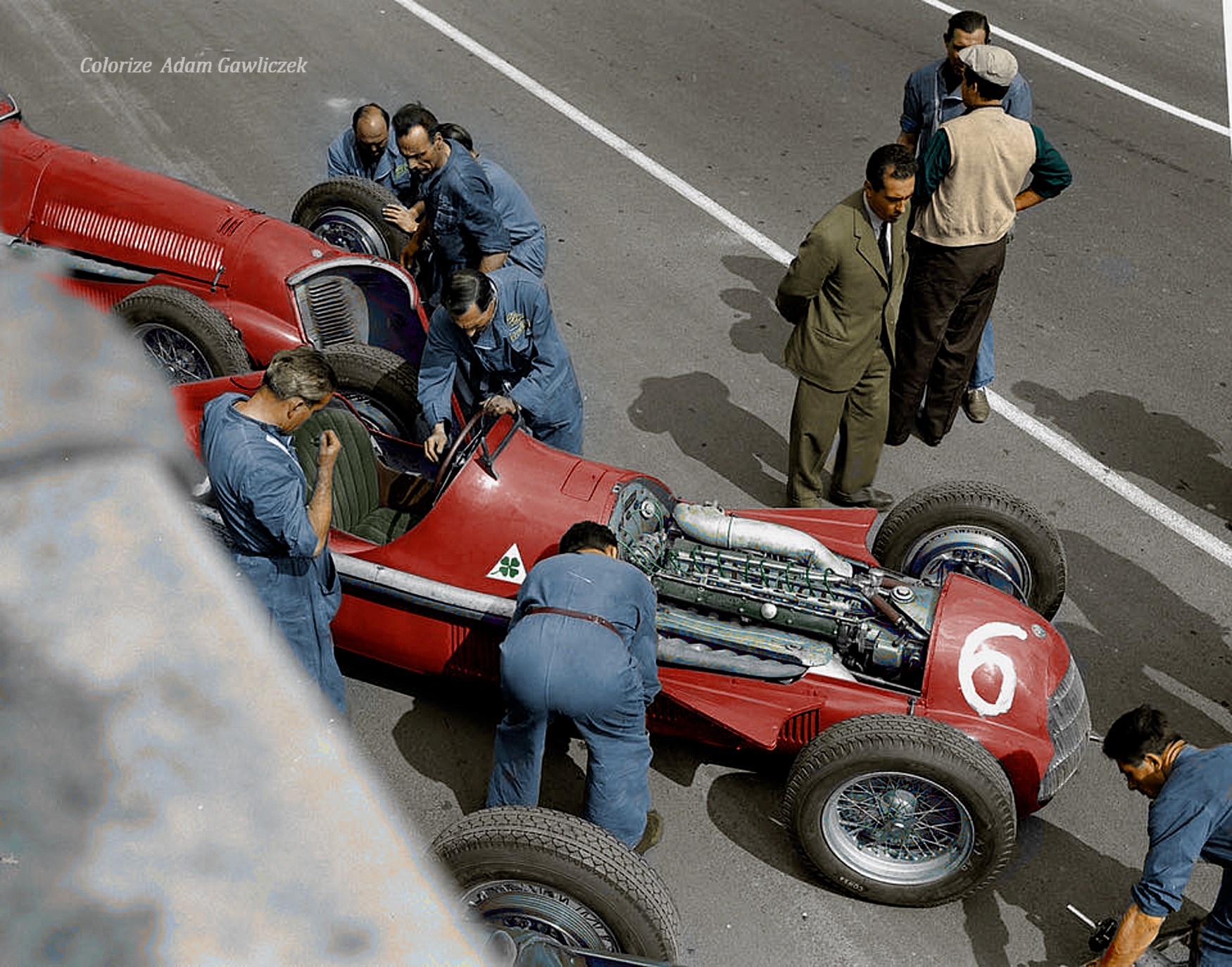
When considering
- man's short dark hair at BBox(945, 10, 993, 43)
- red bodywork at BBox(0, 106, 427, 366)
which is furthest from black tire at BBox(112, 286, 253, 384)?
man's short dark hair at BBox(945, 10, 993, 43)

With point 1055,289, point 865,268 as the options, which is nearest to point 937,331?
point 865,268

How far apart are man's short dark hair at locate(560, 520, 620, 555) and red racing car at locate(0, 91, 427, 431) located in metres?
2.49

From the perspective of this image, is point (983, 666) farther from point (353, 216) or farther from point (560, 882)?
point (353, 216)

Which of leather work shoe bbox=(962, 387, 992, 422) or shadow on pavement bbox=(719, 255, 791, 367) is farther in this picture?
shadow on pavement bbox=(719, 255, 791, 367)

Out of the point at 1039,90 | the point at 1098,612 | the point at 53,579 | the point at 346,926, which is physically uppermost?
the point at 53,579

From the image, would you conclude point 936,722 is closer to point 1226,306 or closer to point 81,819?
point 81,819

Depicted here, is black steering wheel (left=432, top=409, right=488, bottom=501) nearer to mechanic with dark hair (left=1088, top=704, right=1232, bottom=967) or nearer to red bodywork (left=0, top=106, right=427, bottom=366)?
red bodywork (left=0, top=106, right=427, bottom=366)

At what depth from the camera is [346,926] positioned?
955 mm

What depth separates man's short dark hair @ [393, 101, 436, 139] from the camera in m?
6.50

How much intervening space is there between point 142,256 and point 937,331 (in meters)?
4.34

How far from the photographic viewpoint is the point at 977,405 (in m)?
7.18

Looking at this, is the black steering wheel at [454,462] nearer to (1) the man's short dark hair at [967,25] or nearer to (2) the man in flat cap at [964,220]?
(2) the man in flat cap at [964,220]

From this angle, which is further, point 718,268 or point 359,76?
point 359,76

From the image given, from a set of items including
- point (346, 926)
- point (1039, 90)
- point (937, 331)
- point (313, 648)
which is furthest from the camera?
point (1039, 90)
